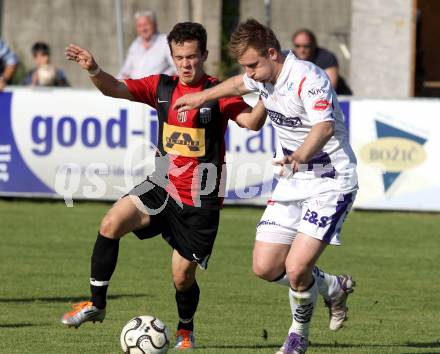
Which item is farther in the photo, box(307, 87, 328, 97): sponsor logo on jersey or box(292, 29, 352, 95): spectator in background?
box(292, 29, 352, 95): spectator in background

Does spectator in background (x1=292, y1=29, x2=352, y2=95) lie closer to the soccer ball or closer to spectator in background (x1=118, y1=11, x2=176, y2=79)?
spectator in background (x1=118, y1=11, x2=176, y2=79)

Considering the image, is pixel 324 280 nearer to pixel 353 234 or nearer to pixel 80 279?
pixel 80 279

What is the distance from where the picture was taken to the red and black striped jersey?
765cm

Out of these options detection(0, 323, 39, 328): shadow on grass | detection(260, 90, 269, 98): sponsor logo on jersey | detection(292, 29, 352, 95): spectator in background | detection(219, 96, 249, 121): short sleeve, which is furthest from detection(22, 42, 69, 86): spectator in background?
detection(260, 90, 269, 98): sponsor logo on jersey

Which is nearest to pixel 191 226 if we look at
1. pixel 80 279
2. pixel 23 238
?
pixel 80 279

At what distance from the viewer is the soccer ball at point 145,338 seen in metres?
7.01

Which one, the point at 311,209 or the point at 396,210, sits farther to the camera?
the point at 396,210

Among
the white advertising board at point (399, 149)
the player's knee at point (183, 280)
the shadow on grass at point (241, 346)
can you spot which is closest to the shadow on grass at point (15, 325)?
the player's knee at point (183, 280)

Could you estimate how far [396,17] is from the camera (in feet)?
58.2

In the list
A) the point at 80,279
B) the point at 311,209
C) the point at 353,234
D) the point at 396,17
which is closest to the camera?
the point at 311,209

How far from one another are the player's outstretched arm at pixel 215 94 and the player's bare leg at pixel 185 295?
99cm

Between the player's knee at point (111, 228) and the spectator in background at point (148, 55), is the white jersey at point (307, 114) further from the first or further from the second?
the spectator in background at point (148, 55)

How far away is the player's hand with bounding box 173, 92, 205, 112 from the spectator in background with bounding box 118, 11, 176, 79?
294 inches

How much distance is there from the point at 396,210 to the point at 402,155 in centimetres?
73
